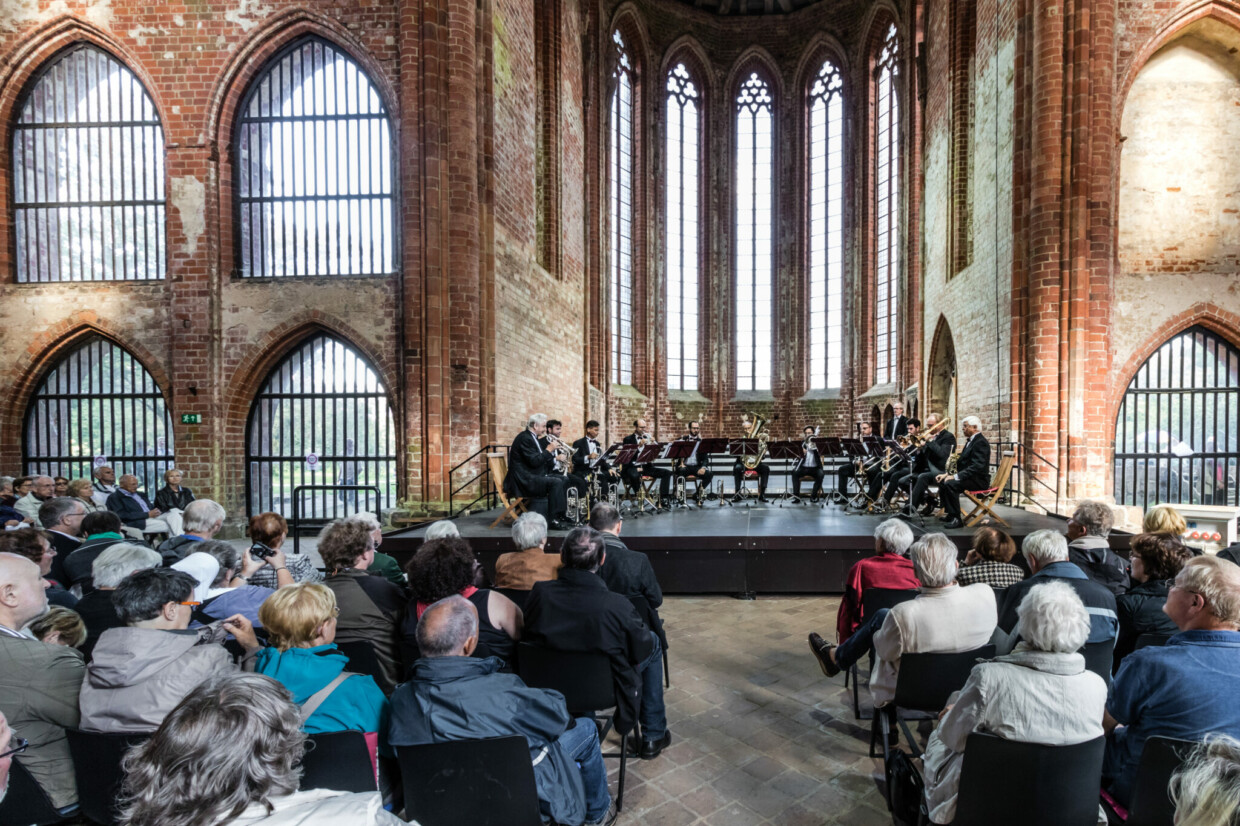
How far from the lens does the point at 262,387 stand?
38.1 ft

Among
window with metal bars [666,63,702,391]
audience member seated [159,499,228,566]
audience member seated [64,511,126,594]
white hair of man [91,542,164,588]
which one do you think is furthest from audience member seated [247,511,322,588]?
window with metal bars [666,63,702,391]

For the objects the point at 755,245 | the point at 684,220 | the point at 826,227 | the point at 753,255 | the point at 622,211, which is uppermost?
the point at 684,220

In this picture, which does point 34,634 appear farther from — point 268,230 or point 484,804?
point 268,230

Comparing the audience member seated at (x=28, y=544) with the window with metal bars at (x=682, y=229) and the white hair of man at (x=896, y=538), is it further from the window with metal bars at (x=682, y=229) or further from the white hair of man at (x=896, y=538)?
the window with metal bars at (x=682, y=229)

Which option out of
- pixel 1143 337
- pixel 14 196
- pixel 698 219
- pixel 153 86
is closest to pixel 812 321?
pixel 698 219

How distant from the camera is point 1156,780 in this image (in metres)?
1.94

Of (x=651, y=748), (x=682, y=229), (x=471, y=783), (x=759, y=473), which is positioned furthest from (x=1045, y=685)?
(x=682, y=229)

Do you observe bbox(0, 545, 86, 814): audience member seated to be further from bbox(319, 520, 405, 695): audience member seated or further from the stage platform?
the stage platform

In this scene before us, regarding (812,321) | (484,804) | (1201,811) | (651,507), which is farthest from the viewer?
(812,321)

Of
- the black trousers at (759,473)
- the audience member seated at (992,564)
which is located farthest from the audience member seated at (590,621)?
the black trousers at (759,473)

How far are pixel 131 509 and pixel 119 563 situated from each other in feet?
21.2

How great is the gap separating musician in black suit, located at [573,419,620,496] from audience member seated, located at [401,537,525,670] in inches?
233

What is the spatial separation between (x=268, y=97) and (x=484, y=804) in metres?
12.8

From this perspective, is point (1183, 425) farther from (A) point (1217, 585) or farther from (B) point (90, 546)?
(B) point (90, 546)
